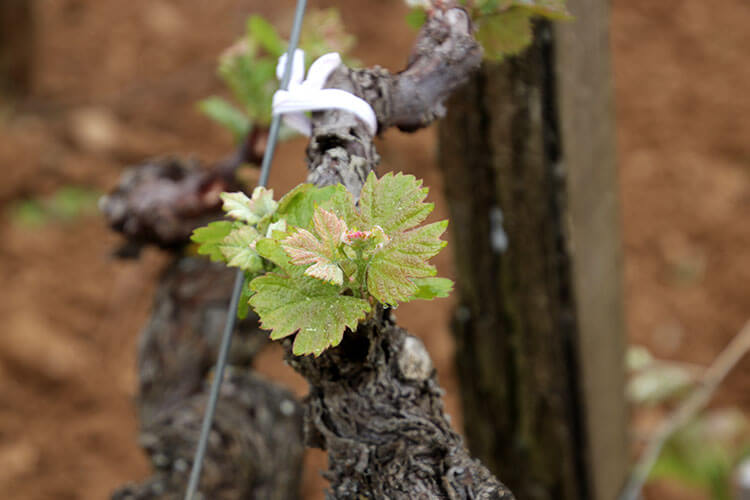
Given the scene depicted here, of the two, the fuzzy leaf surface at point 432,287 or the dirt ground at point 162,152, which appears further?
the dirt ground at point 162,152

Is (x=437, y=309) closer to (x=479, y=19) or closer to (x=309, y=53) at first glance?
(x=309, y=53)

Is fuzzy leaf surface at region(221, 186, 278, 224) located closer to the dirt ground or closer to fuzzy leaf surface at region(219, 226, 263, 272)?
fuzzy leaf surface at region(219, 226, 263, 272)

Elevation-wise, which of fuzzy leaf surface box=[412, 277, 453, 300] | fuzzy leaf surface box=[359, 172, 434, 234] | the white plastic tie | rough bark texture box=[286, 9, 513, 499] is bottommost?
rough bark texture box=[286, 9, 513, 499]

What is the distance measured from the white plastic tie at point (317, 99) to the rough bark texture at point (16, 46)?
271 centimetres

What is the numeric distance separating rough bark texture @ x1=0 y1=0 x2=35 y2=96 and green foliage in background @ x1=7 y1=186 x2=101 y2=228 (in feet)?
1.94

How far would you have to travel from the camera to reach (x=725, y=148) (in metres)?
2.79

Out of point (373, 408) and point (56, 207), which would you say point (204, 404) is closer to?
point (373, 408)

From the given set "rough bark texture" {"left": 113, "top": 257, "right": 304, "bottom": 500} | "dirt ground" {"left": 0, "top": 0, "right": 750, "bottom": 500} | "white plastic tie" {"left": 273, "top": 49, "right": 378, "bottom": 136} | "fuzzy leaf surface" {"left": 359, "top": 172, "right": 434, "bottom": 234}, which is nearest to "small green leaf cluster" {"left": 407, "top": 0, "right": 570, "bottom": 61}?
"white plastic tie" {"left": 273, "top": 49, "right": 378, "bottom": 136}

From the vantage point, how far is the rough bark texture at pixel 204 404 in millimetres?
946

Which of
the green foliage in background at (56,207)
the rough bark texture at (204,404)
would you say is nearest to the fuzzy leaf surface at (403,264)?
the rough bark texture at (204,404)

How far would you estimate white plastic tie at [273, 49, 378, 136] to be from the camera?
0.54 metres

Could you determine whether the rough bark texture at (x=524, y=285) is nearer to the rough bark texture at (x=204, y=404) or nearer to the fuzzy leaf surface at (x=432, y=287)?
the rough bark texture at (x=204, y=404)

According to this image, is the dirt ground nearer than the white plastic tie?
No

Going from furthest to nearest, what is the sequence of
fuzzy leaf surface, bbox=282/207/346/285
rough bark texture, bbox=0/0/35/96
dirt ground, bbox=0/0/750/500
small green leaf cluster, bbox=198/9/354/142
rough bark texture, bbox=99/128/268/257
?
1. rough bark texture, bbox=0/0/35/96
2. dirt ground, bbox=0/0/750/500
3. rough bark texture, bbox=99/128/268/257
4. small green leaf cluster, bbox=198/9/354/142
5. fuzzy leaf surface, bbox=282/207/346/285
